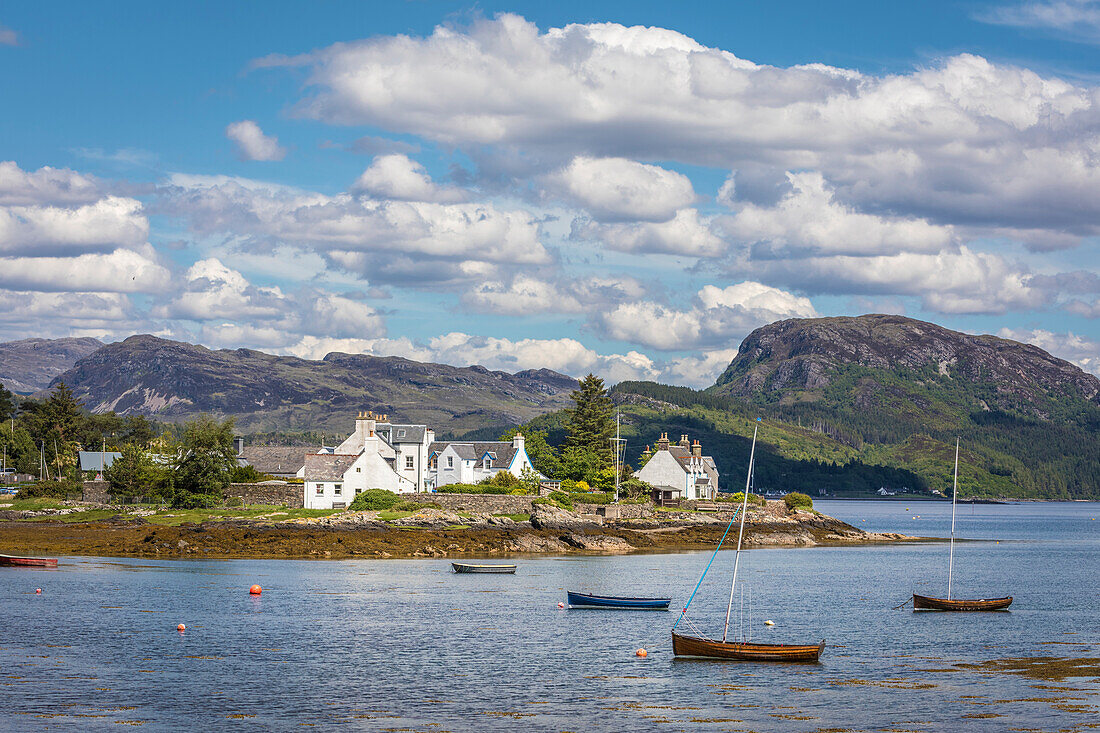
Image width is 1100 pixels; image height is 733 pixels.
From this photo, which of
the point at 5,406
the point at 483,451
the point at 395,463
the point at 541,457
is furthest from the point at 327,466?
the point at 5,406

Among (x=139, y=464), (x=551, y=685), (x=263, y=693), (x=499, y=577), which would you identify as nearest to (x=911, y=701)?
(x=551, y=685)

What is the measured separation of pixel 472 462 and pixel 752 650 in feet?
284

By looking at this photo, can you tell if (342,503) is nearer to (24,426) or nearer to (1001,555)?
(1001,555)

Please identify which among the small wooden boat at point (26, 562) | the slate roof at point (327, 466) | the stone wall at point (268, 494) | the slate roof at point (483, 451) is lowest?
the small wooden boat at point (26, 562)

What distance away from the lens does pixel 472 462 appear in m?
130

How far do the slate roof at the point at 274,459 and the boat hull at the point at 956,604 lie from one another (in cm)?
8458

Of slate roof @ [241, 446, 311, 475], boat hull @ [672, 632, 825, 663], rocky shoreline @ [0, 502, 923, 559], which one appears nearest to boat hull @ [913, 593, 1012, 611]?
boat hull @ [672, 632, 825, 663]

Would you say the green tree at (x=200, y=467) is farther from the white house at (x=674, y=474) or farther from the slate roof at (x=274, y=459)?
the white house at (x=674, y=474)

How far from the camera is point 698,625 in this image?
186ft

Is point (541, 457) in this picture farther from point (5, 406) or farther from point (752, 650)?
point (5, 406)

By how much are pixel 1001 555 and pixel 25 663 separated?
113 metres

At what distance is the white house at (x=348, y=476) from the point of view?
10588 centimetres

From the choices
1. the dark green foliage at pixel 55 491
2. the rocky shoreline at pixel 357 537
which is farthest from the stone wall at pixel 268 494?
the dark green foliage at pixel 55 491

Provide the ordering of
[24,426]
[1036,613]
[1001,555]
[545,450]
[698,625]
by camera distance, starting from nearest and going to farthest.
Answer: [698,625]
[1036,613]
[1001,555]
[545,450]
[24,426]
